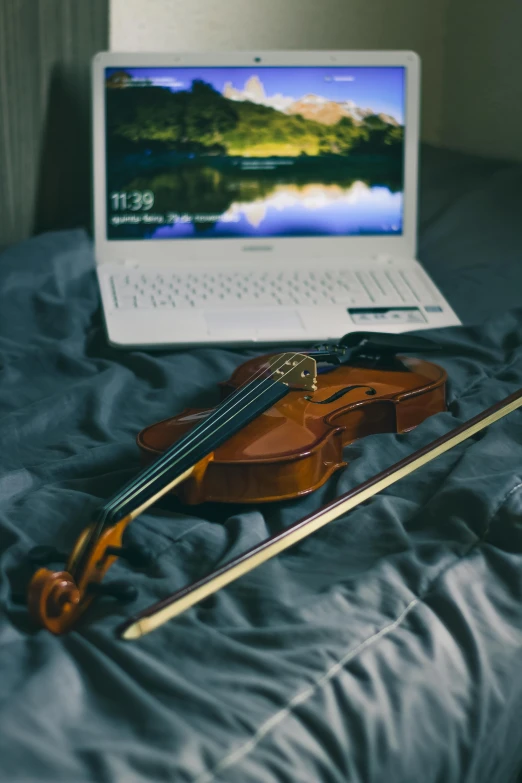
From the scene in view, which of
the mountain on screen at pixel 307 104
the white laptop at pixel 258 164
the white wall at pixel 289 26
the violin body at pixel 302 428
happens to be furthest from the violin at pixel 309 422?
the white wall at pixel 289 26

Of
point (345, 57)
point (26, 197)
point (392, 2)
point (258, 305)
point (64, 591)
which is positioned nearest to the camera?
point (64, 591)

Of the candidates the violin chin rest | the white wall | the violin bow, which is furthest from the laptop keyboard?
the white wall

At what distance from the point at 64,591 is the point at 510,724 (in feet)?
1.01

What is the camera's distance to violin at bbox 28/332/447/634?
59 cm

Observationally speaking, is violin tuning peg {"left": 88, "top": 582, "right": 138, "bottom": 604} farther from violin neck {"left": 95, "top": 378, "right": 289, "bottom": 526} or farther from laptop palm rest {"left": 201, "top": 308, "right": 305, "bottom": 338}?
laptop palm rest {"left": 201, "top": 308, "right": 305, "bottom": 338}

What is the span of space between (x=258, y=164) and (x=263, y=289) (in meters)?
0.24

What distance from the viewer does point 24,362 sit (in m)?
Result: 1.07

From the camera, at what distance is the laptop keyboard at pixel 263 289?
1.22 metres

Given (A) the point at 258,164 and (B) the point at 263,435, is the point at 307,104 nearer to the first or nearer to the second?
(A) the point at 258,164

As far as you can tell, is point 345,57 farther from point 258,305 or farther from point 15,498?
point 15,498

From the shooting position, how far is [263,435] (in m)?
0.78

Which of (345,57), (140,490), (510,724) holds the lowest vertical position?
(510,724)

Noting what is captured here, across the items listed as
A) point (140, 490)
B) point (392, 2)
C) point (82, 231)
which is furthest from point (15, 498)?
point (392, 2)

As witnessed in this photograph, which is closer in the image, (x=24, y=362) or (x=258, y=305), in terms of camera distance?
(x=24, y=362)
